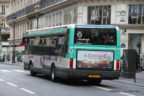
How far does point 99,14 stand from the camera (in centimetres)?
4859

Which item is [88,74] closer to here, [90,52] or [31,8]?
[90,52]

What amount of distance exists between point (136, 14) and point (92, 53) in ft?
95.3

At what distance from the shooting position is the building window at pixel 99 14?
48.2m

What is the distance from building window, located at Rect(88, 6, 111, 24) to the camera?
48.2 meters

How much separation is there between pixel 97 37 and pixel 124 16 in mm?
28566

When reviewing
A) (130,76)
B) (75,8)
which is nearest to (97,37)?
(130,76)

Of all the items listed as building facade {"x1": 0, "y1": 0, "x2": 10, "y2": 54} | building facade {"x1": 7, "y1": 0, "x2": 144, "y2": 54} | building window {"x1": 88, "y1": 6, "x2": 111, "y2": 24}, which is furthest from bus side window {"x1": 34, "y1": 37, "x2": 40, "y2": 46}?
building facade {"x1": 0, "y1": 0, "x2": 10, "y2": 54}

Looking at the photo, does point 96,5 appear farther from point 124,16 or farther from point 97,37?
point 97,37

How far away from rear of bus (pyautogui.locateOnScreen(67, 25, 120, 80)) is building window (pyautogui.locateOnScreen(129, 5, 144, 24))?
2850 centimetres

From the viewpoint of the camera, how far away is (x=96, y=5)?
49.3 metres

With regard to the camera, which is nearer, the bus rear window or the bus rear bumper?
the bus rear bumper

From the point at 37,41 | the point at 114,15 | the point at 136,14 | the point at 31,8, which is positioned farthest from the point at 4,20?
the point at 37,41

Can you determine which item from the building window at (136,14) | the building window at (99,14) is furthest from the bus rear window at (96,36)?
the building window at (99,14)

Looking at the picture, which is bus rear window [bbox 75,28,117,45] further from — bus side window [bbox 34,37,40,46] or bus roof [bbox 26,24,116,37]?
bus side window [bbox 34,37,40,46]
